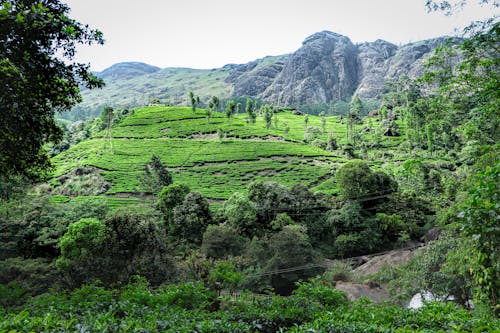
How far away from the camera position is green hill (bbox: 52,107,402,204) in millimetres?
62500

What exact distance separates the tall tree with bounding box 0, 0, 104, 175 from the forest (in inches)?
1.9

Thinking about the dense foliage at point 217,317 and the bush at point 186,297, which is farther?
the bush at point 186,297

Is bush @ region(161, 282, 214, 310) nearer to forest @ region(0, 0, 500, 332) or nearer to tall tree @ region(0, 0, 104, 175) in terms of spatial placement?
forest @ region(0, 0, 500, 332)

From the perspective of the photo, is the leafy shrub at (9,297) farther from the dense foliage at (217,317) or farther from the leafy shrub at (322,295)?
the leafy shrub at (322,295)

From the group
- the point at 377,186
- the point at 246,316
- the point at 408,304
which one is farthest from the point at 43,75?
the point at 377,186

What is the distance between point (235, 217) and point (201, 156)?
40.0 metres

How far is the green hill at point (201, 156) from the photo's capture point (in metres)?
62.5

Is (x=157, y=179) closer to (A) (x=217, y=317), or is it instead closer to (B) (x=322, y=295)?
(B) (x=322, y=295)

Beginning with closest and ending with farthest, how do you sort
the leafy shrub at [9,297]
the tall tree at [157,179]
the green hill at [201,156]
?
the leafy shrub at [9,297]
the tall tree at [157,179]
the green hill at [201,156]

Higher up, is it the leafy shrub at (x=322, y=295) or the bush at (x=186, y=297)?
the bush at (x=186, y=297)

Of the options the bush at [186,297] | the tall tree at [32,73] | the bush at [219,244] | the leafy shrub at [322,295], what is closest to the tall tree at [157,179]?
the bush at [219,244]

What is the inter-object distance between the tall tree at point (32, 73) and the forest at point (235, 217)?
0.16ft

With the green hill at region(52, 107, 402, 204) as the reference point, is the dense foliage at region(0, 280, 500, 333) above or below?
above

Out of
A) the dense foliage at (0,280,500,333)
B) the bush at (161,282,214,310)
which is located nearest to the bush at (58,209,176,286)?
the bush at (161,282,214,310)
